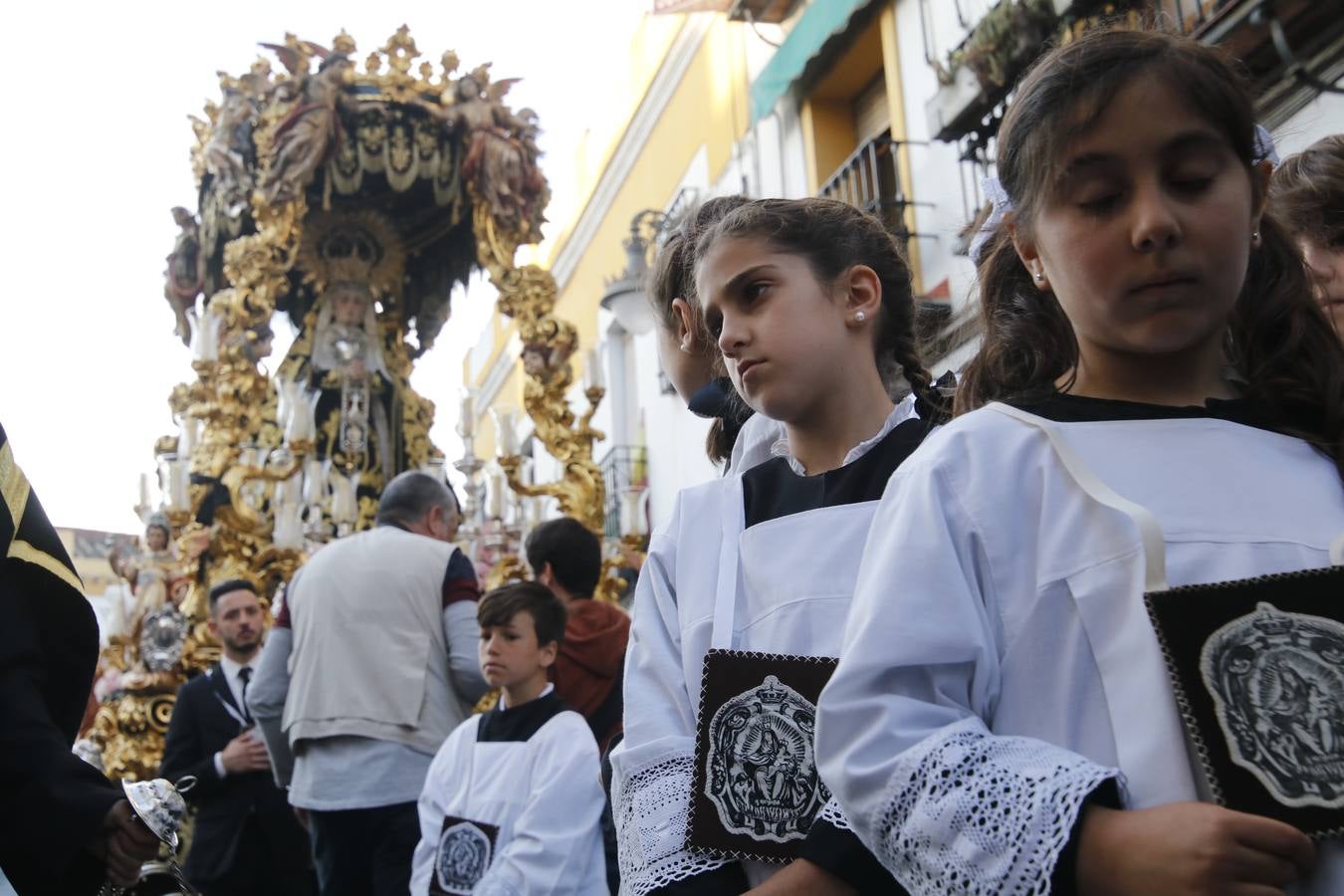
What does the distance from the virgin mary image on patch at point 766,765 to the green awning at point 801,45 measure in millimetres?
8781

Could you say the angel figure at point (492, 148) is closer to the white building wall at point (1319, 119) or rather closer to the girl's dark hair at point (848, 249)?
the white building wall at point (1319, 119)

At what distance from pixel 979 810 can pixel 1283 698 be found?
24cm

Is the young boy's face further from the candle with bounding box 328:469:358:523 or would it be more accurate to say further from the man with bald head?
the candle with bounding box 328:469:358:523

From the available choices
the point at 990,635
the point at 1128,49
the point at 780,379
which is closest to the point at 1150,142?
the point at 1128,49

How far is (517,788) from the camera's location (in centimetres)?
308

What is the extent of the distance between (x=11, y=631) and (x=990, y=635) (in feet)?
4.81

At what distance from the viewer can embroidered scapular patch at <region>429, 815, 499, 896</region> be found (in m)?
2.97

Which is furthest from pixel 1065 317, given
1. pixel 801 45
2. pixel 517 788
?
pixel 801 45

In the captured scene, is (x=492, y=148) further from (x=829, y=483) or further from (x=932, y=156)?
(x=829, y=483)

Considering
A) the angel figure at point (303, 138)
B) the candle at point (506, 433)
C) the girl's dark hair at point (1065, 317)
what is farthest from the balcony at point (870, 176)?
the girl's dark hair at point (1065, 317)

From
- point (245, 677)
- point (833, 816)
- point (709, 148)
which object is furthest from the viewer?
point (709, 148)

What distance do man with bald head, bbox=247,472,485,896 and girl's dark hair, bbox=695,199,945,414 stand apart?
2458mm

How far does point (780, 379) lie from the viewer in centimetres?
179

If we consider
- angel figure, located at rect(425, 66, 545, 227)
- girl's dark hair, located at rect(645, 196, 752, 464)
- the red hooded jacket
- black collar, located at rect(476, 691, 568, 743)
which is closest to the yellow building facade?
angel figure, located at rect(425, 66, 545, 227)
